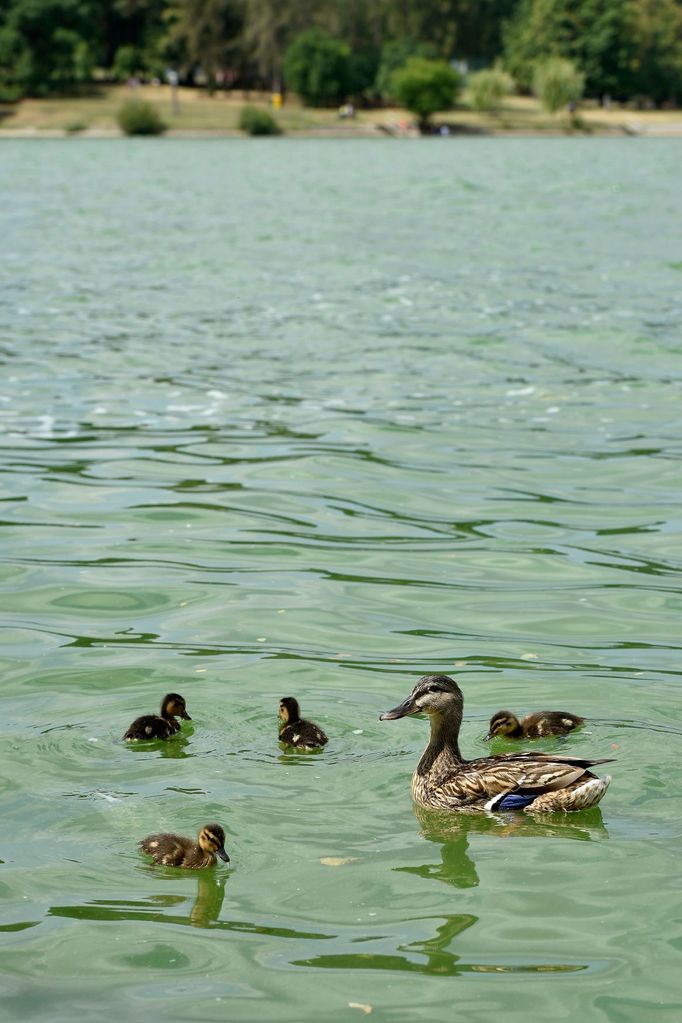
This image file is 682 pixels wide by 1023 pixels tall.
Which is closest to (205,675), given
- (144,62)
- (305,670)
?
(305,670)

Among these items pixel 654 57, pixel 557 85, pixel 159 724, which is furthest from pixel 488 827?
pixel 654 57

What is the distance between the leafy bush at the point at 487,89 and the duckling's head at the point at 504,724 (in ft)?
493

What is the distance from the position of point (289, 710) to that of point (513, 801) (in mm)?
1513

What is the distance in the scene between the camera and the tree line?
6093 inches

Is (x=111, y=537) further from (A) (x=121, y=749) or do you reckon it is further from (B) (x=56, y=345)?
(B) (x=56, y=345)

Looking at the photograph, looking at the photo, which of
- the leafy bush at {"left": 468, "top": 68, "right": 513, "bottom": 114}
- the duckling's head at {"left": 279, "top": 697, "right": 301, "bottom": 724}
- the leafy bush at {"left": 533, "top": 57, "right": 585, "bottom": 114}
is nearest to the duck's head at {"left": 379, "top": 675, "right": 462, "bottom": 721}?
the duckling's head at {"left": 279, "top": 697, "right": 301, "bottom": 724}

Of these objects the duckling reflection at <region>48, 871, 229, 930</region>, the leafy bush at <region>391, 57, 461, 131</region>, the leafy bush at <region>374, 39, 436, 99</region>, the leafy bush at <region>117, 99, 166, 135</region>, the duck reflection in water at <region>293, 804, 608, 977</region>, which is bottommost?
the duckling reflection at <region>48, 871, 229, 930</region>

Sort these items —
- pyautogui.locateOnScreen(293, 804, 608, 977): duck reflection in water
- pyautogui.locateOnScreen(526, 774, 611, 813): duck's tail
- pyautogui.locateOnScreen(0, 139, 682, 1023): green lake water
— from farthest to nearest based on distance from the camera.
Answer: pyautogui.locateOnScreen(526, 774, 611, 813): duck's tail → pyautogui.locateOnScreen(0, 139, 682, 1023): green lake water → pyautogui.locateOnScreen(293, 804, 608, 977): duck reflection in water

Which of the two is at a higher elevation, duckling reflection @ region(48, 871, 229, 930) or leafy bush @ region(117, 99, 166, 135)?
leafy bush @ region(117, 99, 166, 135)

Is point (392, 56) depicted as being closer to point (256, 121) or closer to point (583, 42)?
point (583, 42)

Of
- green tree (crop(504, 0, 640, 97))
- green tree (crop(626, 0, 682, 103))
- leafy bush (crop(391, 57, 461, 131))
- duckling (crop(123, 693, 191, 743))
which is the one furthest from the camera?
green tree (crop(626, 0, 682, 103))

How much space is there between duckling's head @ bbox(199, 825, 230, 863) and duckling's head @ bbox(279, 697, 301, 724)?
1.53 m

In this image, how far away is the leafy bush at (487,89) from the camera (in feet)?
504

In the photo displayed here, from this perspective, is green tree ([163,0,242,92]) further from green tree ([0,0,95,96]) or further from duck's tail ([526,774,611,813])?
duck's tail ([526,774,611,813])
